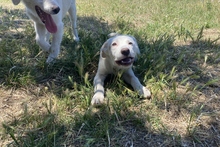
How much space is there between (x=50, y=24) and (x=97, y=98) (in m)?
1.34

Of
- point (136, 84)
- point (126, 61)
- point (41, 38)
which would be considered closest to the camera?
point (126, 61)

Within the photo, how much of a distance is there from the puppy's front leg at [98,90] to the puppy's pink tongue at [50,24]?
3.11 ft

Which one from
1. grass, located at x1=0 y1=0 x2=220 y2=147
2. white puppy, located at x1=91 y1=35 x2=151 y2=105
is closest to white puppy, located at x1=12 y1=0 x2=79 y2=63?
grass, located at x1=0 y1=0 x2=220 y2=147

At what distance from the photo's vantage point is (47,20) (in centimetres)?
330

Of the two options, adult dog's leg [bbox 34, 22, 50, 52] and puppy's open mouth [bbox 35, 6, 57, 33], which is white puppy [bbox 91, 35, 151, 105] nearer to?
puppy's open mouth [bbox 35, 6, 57, 33]

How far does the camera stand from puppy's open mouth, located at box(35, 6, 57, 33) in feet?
10.6

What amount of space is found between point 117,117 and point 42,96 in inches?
34.8

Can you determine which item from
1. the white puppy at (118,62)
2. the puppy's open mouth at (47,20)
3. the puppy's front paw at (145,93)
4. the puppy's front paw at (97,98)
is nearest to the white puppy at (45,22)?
the puppy's open mouth at (47,20)

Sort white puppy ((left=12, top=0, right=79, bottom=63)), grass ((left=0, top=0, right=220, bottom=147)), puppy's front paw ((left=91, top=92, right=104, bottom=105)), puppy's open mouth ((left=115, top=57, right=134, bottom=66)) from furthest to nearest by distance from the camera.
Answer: white puppy ((left=12, top=0, right=79, bottom=63)) < puppy's open mouth ((left=115, top=57, right=134, bottom=66)) < puppy's front paw ((left=91, top=92, right=104, bottom=105)) < grass ((left=0, top=0, right=220, bottom=147))

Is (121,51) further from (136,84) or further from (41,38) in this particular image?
(41,38)

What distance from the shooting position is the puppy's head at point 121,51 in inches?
100

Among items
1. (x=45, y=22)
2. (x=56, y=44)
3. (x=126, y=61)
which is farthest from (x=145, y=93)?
(x=45, y=22)

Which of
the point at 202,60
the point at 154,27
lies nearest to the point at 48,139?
the point at 202,60

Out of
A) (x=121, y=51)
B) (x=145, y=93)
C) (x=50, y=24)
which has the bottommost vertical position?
(x=145, y=93)
